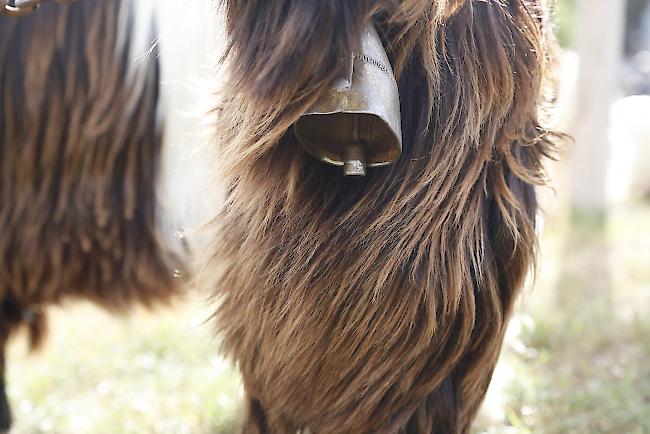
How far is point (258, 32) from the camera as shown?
92 centimetres

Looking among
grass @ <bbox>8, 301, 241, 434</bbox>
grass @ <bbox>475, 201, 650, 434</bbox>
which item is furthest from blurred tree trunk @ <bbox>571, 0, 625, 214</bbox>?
grass @ <bbox>8, 301, 241, 434</bbox>

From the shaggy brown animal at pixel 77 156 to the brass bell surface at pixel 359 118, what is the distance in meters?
0.78

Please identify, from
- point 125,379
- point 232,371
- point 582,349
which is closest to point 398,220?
point 232,371

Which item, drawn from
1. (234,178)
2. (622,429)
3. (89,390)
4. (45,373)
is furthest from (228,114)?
(45,373)

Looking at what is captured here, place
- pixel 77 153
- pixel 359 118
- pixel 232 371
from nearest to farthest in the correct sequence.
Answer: pixel 359 118, pixel 232 371, pixel 77 153

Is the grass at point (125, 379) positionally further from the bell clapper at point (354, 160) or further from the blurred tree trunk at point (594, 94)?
the blurred tree trunk at point (594, 94)

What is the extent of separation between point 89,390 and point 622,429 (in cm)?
131

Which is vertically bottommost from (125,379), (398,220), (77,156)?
(125,379)

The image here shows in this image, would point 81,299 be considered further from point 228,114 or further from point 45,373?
point 228,114

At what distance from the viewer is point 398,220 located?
991 millimetres

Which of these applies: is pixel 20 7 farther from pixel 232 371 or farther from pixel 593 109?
pixel 593 109

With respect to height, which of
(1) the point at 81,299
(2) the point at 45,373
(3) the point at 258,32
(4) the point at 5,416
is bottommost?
(2) the point at 45,373

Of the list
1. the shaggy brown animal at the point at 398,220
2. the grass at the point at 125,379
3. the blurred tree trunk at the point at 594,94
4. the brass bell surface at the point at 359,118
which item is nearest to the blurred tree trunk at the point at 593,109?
the blurred tree trunk at the point at 594,94

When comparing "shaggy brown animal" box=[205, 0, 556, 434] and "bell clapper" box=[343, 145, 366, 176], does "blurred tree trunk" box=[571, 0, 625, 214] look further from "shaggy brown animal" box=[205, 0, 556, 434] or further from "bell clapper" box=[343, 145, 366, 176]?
"bell clapper" box=[343, 145, 366, 176]
